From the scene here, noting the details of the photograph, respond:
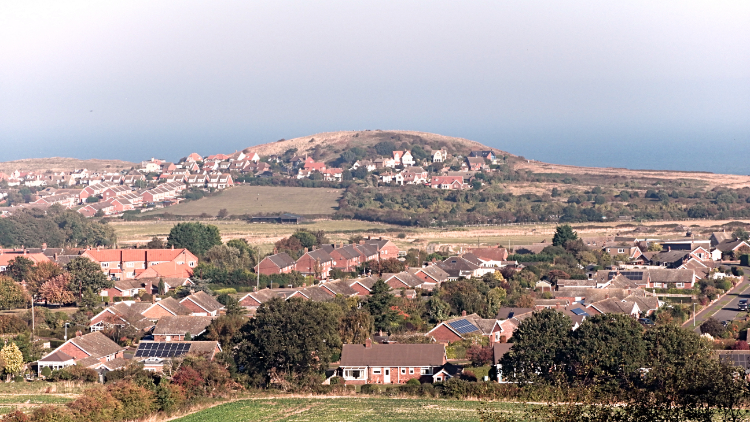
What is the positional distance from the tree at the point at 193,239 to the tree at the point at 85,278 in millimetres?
13346

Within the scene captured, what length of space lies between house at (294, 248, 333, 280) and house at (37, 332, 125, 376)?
22073mm

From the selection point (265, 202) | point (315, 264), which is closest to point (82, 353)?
point (315, 264)

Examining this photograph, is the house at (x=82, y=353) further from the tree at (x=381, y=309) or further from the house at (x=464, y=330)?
the house at (x=464, y=330)

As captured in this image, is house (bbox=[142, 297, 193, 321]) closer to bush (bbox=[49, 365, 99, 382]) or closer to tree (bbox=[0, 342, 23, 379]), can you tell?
tree (bbox=[0, 342, 23, 379])

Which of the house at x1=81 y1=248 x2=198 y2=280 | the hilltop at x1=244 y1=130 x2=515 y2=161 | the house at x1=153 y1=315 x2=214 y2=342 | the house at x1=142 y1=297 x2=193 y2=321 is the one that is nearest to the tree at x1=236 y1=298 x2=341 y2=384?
the house at x1=153 y1=315 x2=214 y2=342

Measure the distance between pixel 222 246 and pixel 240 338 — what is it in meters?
27.5

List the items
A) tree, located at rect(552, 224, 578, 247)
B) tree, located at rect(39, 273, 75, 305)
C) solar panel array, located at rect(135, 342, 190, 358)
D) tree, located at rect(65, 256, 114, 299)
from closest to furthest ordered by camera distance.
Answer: solar panel array, located at rect(135, 342, 190, 358), tree, located at rect(39, 273, 75, 305), tree, located at rect(65, 256, 114, 299), tree, located at rect(552, 224, 578, 247)

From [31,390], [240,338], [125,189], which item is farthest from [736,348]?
[125,189]

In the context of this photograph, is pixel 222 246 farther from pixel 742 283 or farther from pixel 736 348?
pixel 736 348

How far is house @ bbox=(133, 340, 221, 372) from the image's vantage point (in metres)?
32.8

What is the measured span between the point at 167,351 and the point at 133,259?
24.8 m

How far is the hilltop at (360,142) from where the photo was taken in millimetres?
135125

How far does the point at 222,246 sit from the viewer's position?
59.5m

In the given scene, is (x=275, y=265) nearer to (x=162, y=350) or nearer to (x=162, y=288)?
(x=162, y=288)
